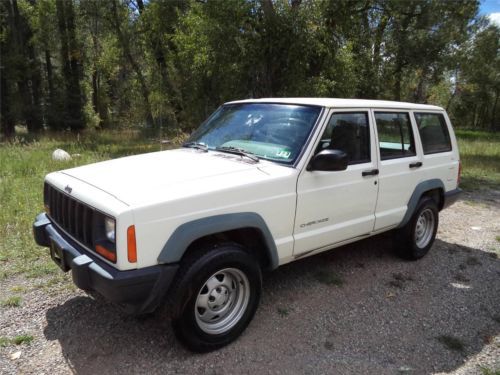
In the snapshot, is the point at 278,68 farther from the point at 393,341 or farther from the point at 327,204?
the point at 393,341

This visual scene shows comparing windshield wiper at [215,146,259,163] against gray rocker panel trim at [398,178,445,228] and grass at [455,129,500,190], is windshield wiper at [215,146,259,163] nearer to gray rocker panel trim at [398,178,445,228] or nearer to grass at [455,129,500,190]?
gray rocker panel trim at [398,178,445,228]

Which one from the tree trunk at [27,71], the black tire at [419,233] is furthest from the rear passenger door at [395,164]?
the tree trunk at [27,71]

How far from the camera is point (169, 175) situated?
10.6ft

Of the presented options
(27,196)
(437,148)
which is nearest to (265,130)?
(437,148)

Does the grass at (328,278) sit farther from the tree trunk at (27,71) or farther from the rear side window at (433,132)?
the tree trunk at (27,71)

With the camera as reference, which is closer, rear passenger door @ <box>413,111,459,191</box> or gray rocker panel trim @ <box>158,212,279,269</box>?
gray rocker panel trim @ <box>158,212,279,269</box>

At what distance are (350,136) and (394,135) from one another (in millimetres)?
854

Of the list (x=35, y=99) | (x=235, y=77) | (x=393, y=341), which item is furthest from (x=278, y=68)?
(x=35, y=99)

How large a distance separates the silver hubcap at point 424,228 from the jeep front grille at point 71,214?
4007 mm

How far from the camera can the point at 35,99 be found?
2591 centimetres

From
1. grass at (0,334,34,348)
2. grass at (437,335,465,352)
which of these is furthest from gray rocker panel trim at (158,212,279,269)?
grass at (437,335,465,352)

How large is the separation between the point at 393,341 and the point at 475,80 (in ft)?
138

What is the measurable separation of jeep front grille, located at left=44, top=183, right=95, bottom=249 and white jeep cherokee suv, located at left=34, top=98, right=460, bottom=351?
0.04 ft

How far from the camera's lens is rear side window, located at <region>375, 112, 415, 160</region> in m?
4.41
